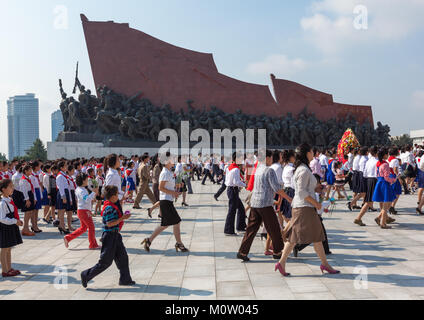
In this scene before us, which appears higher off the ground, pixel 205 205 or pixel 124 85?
pixel 124 85

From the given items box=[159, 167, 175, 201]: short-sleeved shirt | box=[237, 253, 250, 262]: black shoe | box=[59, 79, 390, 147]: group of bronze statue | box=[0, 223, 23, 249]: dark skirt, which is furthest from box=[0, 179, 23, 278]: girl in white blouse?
box=[59, 79, 390, 147]: group of bronze statue

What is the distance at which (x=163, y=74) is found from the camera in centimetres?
2470

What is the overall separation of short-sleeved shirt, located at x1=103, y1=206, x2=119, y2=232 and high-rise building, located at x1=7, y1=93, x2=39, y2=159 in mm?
164671

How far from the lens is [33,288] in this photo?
3.77 m

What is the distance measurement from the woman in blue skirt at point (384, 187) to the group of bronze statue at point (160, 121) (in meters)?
17.2

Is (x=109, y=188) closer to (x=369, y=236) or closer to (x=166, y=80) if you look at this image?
(x=369, y=236)

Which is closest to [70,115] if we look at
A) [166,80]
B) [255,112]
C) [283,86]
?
[166,80]

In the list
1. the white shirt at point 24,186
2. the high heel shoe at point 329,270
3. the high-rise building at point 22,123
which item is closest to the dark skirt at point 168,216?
the high heel shoe at point 329,270

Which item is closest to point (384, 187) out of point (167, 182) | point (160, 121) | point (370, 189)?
point (370, 189)

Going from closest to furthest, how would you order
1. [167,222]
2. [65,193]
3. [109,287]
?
[109,287], [167,222], [65,193]

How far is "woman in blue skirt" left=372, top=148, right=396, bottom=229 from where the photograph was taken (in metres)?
5.93

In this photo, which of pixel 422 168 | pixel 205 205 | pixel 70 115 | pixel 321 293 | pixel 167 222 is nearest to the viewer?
pixel 321 293

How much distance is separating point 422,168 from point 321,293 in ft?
17.9

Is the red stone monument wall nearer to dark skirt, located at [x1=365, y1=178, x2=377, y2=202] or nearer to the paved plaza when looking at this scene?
dark skirt, located at [x1=365, y1=178, x2=377, y2=202]
